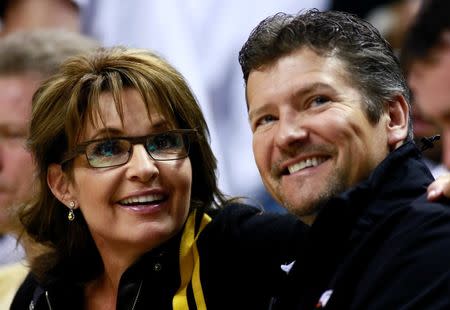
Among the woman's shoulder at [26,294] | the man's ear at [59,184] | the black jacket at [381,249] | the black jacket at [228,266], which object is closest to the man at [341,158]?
the black jacket at [381,249]

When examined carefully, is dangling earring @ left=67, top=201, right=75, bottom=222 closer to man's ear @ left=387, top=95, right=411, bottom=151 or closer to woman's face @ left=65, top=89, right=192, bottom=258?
woman's face @ left=65, top=89, right=192, bottom=258

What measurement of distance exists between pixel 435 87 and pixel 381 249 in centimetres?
166

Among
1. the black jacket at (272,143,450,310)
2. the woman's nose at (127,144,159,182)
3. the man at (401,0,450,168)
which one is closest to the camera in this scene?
the black jacket at (272,143,450,310)

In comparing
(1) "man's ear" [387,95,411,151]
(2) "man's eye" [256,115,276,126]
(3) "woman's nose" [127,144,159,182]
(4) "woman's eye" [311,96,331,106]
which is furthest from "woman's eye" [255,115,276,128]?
(3) "woman's nose" [127,144,159,182]

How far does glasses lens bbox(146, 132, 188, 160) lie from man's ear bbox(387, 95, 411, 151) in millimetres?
660

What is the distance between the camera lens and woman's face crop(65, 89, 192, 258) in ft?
8.98

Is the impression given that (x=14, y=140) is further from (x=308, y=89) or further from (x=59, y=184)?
(x=308, y=89)

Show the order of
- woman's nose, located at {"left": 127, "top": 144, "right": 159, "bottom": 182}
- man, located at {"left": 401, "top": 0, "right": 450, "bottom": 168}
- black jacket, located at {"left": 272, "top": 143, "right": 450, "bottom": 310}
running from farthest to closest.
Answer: man, located at {"left": 401, "top": 0, "right": 450, "bottom": 168} < woman's nose, located at {"left": 127, "top": 144, "right": 159, "bottom": 182} < black jacket, located at {"left": 272, "top": 143, "right": 450, "bottom": 310}

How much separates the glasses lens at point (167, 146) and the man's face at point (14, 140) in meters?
1.28

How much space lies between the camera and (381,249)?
2016mm

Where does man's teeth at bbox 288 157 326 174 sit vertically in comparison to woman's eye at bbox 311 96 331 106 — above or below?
below

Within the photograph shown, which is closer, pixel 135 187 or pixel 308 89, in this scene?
pixel 308 89

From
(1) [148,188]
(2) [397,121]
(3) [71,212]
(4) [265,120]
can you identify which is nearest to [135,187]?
(1) [148,188]

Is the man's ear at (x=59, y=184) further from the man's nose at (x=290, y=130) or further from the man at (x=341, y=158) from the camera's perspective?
the man's nose at (x=290, y=130)
